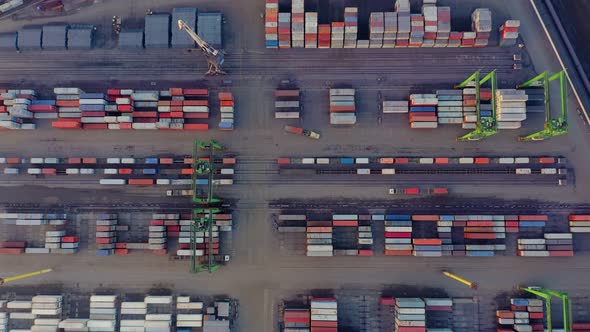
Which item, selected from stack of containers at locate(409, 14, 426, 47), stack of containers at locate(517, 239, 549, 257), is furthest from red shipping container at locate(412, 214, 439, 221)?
stack of containers at locate(409, 14, 426, 47)

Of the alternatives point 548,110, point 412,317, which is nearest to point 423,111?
point 548,110

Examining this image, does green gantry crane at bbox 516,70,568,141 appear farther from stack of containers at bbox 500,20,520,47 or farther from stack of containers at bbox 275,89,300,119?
stack of containers at bbox 275,89,300,119

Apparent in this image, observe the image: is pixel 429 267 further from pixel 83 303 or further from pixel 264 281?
pixel 83 303

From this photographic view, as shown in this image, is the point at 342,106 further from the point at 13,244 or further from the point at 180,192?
the point at 13,244

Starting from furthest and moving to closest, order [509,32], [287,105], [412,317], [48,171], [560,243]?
[48,171], [287,105], [509,32], [560,243], [412,317]

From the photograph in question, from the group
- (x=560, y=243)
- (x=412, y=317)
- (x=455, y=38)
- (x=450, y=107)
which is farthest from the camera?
(x=455, y=38)

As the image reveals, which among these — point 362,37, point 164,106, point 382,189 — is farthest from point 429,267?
point 164,106

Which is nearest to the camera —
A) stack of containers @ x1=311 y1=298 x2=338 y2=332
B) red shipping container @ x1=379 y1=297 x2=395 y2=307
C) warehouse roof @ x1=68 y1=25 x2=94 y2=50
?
stack of containers @ x1=311 y1=298 x2=338 y2=332

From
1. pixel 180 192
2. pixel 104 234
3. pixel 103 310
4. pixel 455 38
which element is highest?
pixel 455 38
